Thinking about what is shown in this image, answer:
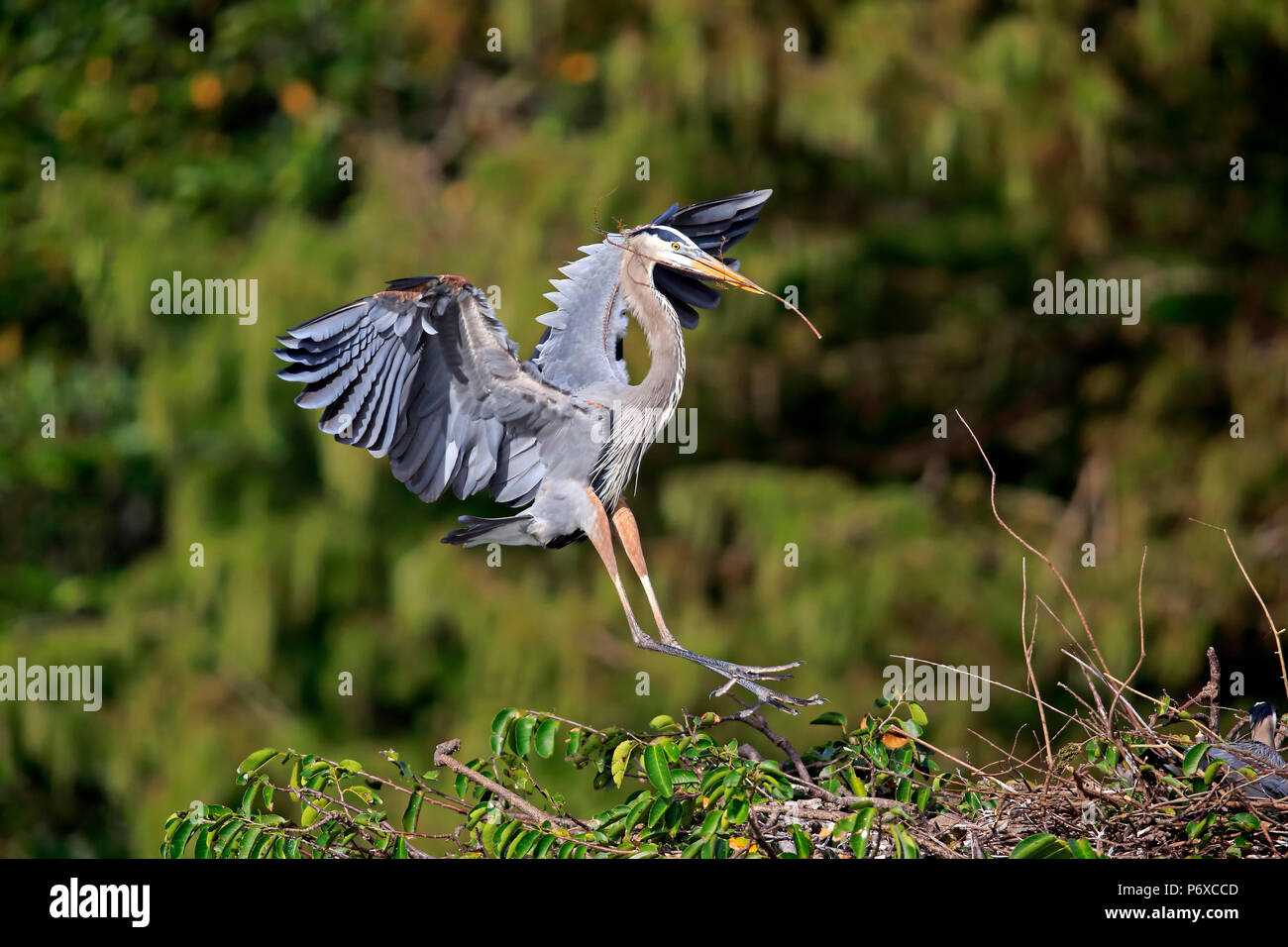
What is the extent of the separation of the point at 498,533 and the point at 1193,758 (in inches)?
56.7

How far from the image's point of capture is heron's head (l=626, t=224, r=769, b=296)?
2.73 m

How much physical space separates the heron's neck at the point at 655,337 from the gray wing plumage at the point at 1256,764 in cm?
137

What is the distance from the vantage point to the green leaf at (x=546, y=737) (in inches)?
115

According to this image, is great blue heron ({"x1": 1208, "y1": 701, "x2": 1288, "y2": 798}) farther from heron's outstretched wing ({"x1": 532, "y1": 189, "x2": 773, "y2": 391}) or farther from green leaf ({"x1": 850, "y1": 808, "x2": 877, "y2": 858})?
heron's outstretched wing ({"x1": 532, "y1": 189, "x2": 773, "y2": 391})

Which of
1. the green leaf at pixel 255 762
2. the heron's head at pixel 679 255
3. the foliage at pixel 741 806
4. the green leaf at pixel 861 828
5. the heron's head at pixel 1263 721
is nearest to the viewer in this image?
the green leaf at pixel 861 828

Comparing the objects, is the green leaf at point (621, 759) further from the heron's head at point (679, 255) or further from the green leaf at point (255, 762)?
the heron's head at point (679, 255)

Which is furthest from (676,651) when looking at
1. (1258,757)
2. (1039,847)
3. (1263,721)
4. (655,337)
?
(1263,721)

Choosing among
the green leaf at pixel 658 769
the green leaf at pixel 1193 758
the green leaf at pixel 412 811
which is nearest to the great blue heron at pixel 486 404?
the green leaf at pixel 658 769

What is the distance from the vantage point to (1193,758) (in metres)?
2.95

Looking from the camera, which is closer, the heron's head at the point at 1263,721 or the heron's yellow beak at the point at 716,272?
the heron's yellow beak at the point at 716,272

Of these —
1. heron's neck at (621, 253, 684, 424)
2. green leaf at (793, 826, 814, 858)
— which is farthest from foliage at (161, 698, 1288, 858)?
heron's neck at (621, 253, 684, 424)

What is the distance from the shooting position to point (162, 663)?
9.55 meters

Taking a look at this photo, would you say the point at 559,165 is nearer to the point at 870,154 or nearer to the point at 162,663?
the point at 870,154

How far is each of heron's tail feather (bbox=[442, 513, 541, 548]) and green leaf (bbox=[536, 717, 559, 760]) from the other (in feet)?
1.53
